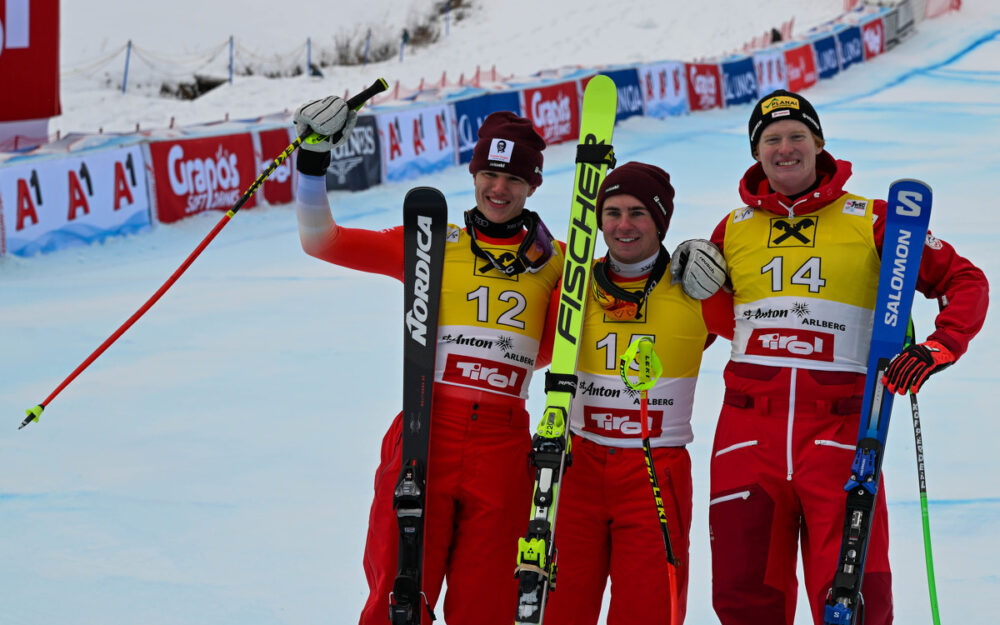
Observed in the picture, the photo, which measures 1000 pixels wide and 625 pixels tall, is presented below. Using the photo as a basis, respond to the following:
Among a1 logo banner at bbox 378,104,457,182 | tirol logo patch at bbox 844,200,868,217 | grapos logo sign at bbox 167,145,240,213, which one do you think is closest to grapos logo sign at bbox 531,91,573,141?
a1 logo banner at bbox 378,104,457,182

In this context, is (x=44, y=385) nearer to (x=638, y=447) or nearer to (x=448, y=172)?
(x=638, y=447)

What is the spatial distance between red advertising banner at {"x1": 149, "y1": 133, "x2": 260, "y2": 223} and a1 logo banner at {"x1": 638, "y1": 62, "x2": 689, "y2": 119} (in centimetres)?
787

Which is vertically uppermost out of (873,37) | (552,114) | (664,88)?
(873,37)

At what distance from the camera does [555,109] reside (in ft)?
50.1

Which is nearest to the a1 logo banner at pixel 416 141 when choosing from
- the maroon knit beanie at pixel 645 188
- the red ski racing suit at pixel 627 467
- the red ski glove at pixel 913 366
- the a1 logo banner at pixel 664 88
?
the a1 logo banner at pixel 664 88

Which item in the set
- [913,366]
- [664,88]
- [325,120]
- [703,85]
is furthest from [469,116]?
[913,366]

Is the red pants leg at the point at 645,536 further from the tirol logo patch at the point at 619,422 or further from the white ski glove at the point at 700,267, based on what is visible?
the white ski glove at the point at 700,267

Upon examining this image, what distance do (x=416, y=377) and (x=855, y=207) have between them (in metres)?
1.27

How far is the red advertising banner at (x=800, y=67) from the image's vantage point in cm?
2069

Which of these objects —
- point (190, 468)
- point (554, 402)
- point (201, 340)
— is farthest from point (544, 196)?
point (554, 402)

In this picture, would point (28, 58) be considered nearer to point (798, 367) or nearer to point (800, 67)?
point (798, 367)

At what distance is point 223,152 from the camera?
36.6ft

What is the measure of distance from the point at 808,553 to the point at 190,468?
3.36m

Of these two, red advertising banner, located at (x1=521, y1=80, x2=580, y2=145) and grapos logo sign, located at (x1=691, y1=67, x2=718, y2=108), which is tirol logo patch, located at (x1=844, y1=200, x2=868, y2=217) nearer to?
red advertising banner, located at (x1=521, y1=80, x2=580, y2=145)
